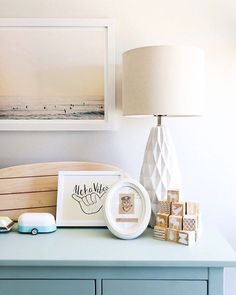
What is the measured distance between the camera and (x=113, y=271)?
1.08 m

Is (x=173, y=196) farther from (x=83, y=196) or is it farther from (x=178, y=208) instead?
(x=83, y=196)

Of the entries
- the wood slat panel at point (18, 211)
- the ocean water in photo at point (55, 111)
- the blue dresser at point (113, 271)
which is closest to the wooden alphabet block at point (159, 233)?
the blue dresser at point (113, 271)

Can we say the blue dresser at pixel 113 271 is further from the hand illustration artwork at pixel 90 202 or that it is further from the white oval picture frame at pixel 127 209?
the hand illustration artwork at pixel 90 202

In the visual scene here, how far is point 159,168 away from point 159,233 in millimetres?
255

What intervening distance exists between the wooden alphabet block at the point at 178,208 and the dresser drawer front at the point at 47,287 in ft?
1.25

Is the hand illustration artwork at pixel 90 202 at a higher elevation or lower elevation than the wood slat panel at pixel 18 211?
higher

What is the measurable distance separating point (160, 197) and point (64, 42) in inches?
31.8

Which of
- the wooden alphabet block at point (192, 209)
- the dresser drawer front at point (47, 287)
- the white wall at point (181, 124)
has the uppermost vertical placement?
the white wall at point (181, 124)

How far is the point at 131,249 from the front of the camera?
114cm

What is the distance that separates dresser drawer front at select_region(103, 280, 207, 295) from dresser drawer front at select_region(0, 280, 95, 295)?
3.4 inches

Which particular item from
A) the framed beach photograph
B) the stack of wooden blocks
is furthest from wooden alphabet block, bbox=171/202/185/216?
the framed beach photograph

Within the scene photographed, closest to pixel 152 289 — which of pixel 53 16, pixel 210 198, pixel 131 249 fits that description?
pixel 131 249

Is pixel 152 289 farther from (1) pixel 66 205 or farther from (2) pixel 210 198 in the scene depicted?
(2) pixel 210 198

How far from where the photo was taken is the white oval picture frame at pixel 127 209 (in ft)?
4.09
